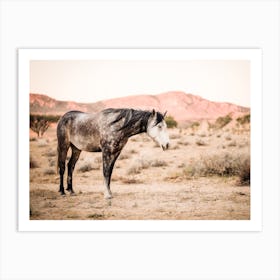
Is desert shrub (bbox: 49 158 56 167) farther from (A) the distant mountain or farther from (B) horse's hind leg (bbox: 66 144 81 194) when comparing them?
(A) the distant mountain

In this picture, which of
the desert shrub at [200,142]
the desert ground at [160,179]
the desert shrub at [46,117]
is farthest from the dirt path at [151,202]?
the desert shrub at [46,117]

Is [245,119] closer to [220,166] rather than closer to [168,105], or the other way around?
[220,166]

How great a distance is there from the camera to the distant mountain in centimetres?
421

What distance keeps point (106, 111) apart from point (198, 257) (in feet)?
5.54

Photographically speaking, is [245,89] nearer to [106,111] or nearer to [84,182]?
[106,111]

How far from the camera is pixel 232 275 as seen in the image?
4172 millimetres

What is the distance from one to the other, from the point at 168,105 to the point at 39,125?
128 cm

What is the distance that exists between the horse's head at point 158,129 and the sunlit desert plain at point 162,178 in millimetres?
63

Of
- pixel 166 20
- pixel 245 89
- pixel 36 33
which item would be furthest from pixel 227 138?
pixel 36 33

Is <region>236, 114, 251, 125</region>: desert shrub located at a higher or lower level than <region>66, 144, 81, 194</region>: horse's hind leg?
higher

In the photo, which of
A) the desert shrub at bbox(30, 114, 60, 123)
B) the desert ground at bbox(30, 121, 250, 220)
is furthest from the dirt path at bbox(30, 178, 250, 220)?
the desert shrub at bbox(30, 114, 60, 123)

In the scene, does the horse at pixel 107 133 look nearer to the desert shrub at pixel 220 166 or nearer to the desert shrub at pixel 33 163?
the desert shrub at pixel 33 163

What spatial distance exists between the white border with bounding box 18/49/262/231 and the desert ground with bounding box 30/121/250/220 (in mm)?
63

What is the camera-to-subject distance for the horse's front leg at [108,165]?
166 inches
